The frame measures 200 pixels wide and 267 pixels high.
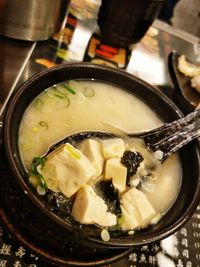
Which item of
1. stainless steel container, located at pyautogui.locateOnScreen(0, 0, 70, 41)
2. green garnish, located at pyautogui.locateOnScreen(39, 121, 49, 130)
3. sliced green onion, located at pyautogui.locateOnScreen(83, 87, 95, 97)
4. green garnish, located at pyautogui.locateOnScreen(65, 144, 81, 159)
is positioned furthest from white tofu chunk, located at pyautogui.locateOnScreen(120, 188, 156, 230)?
stainless steel container, located at pyautogui.locateOnScreen(0, 0, 70, 41)

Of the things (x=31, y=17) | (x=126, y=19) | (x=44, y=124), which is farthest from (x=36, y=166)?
(x=126, y=19)

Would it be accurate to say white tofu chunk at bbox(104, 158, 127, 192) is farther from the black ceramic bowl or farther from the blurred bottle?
the blurred bottle

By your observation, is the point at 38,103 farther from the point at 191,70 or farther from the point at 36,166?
the point at 191,70

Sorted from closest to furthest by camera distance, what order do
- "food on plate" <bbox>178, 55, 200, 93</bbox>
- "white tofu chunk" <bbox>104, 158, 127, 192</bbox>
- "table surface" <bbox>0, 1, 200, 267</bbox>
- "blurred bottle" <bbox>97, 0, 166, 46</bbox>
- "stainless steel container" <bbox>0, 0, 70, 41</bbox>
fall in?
"white tofu chunk" <bbox>104, 158, 127, 192</bbox>, "table surface" <bbox>0, 1, 200, 267</bbox>, "stainless steel container" <bbox>0, 0, 70, 41</bbox>, "blurred bottle" <bbox>97, 0, 166, 46</bbox>, "food on plate" <bbox>178, 55, 200, 93</bbox>

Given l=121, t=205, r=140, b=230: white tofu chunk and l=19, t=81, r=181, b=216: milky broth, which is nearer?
l=121, t=205, r=140, b=230: white tofu chunk

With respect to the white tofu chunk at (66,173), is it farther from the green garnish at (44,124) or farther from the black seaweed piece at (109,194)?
the green garnish at (44,124)

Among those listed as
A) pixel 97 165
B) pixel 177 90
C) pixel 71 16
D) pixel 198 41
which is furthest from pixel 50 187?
pixel 198 41
